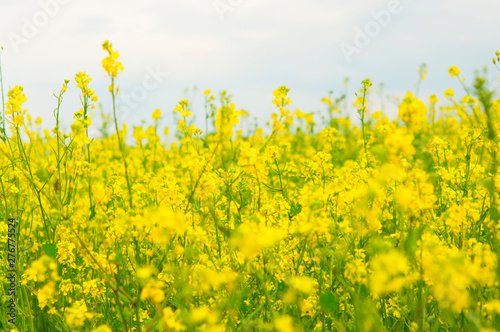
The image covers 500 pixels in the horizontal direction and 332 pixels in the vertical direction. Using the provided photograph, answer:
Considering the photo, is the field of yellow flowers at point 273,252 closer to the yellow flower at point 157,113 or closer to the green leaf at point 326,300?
the green leaf at point 326,300

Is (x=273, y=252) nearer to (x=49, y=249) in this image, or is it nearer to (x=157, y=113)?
(x=49, y=249)

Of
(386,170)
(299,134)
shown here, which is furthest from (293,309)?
(299,134)

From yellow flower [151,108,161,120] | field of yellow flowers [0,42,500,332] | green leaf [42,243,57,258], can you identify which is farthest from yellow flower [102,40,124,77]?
yellow flower [151,108,161,120]

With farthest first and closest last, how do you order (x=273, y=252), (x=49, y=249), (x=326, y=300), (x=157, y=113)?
(x=157, y=113) < (x=49, y=249) < (x=273, y=252) < (x=326, y=300)

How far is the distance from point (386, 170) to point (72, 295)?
177 centimetres

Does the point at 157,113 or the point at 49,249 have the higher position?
the point at 157,113

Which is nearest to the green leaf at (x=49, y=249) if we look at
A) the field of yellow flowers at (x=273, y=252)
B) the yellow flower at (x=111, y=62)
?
the field of yellow flowers at (x=273, y=252)

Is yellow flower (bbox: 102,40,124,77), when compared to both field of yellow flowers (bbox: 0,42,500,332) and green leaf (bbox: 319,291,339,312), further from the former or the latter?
green leaf (bbox: 319,291,339,312)

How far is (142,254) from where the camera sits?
2873mm

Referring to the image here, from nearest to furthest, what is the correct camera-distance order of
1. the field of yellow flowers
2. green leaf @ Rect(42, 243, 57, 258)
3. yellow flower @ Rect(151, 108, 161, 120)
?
the field of yellow flowers
green leaf @ Rect(42, 243, 57, 258)
yellow flower @ Rect(151, 108, 161, 120)

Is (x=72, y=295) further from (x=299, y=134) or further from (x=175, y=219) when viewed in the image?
(x=299, y=134)

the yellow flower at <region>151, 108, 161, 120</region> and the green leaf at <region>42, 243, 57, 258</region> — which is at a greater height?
the yellow flower at <region>151, 108, 161, 120</region>

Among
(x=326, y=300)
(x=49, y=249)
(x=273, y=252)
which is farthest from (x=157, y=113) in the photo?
(x=326, y=300)

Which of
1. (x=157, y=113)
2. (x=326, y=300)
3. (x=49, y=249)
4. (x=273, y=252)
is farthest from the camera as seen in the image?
(x=157, y=113)
